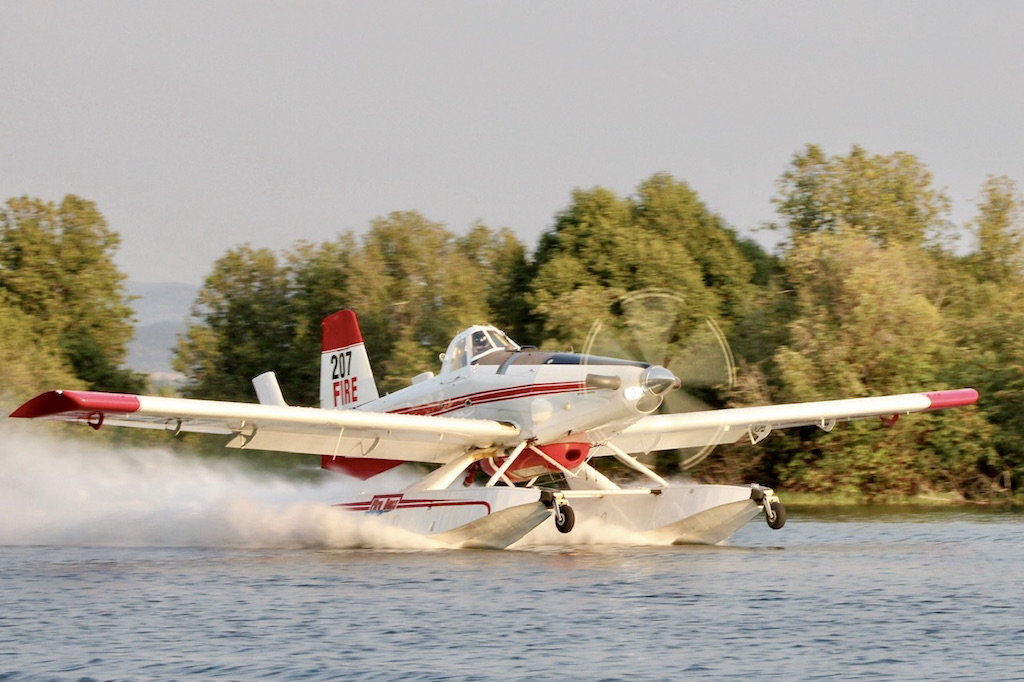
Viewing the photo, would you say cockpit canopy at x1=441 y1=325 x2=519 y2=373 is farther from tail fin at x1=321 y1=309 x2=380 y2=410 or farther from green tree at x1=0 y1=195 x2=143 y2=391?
green tree at x1=0 y1=195 x2=143 y2=391

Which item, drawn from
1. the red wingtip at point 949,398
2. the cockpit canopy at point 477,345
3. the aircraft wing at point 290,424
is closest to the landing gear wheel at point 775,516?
the aircraft wing at point 290,424

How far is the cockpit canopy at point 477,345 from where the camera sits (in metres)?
17.8

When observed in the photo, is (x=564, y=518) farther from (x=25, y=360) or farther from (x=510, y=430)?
(x=25, y=360)

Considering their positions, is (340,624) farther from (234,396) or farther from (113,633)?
(234,396)

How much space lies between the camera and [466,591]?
13.0 meters

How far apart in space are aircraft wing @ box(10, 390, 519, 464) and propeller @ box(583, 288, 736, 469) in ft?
7.27

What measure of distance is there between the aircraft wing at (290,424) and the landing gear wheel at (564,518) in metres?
1.88

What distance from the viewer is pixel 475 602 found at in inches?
485

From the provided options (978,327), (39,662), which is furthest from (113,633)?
(978,327)

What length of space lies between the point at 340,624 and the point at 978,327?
23212 millimetres

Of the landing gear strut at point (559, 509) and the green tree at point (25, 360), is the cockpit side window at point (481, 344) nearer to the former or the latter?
the landing gear strut at point (559, 509)

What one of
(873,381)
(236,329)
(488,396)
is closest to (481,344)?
(488,396)

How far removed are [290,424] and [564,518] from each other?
3758mm

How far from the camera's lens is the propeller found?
16.0m
